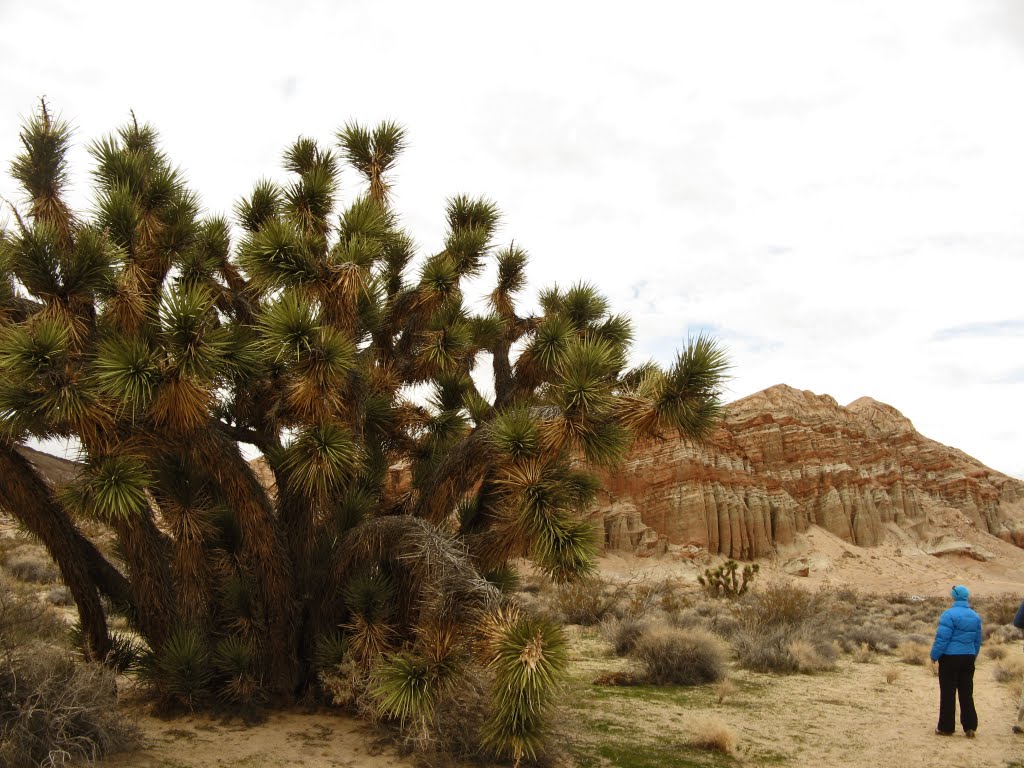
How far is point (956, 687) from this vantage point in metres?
8.27

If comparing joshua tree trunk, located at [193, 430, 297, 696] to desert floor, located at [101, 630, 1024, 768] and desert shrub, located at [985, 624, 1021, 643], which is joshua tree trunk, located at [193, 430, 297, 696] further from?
desert shrub, located at [985, 624, 1021, 643]

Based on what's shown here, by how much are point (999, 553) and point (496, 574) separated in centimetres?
6128

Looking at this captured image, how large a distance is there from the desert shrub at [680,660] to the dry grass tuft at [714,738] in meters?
3.73

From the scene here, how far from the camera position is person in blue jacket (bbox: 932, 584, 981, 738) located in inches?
313

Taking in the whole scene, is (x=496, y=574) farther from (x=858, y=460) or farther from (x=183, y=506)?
(x=858, y=460)

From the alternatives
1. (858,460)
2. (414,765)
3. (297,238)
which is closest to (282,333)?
(297,238)

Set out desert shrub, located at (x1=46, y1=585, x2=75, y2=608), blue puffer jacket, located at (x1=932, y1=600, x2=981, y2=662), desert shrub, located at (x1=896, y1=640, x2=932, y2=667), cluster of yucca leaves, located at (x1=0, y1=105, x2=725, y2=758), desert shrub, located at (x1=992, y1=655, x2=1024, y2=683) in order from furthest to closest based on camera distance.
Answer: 1. desert shrub, located at (x1=896, y1=640, x2=932, y2=667)
2. desert shrub, located at (x1=46, y1=585, x2=75, y2=608)
3. desert shrub, located at (x1=992, y1=655, x2=1024, y2=683)
4. blue puffer jacket, located at (x1=932, y1=600, x2=981, y2=662)
5. cluster of yucca leaves, located at (x1=0, y1=105, x2=725, y2=758)

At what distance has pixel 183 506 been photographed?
23.5 ft

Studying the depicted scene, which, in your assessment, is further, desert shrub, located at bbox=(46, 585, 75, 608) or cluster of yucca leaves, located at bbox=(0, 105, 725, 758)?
desert shrub, located at bbox=(46, 585, 75, 608)

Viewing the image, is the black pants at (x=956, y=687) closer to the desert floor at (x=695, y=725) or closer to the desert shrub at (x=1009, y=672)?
the desert floor at (x=695, y=725)

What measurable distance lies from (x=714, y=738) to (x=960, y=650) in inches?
112

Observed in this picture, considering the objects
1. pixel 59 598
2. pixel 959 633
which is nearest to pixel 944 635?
pixel 959 633

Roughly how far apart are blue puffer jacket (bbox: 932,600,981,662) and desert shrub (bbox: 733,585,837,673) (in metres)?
5.28

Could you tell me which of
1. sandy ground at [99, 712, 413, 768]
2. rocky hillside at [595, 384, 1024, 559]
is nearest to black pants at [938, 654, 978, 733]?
sandy ground at [99, 712, 413, 768]
